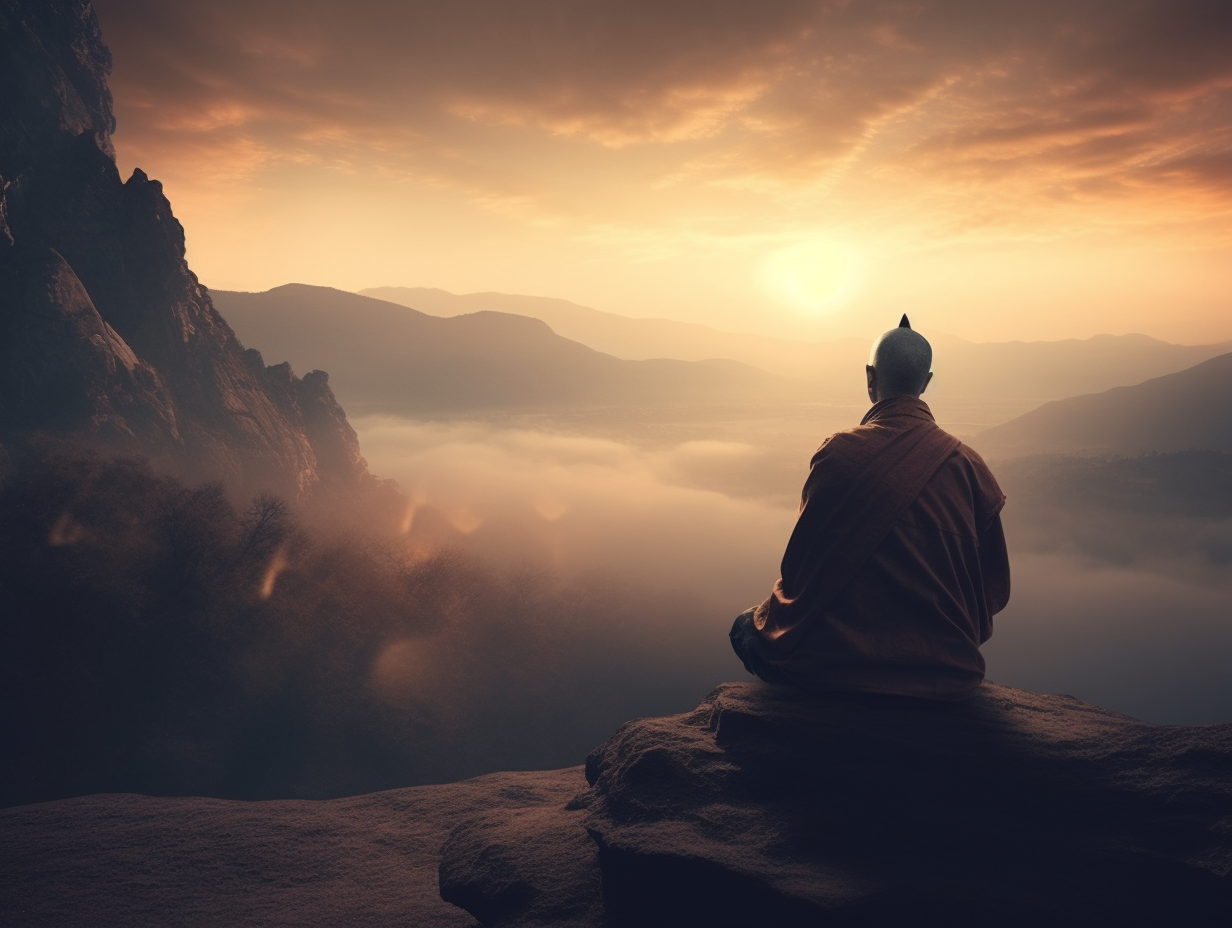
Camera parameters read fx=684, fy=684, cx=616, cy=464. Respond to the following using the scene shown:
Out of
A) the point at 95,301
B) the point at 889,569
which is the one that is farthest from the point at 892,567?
the point at 95,301

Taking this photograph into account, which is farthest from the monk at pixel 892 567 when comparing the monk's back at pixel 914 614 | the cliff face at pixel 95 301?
the cliff face at pixel 95 301

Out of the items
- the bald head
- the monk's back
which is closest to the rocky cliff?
the monk's back

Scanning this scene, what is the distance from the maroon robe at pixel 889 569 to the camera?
5566mm

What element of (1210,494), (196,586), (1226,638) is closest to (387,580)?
(196,586)

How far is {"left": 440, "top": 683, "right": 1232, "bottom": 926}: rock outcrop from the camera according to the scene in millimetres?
4652

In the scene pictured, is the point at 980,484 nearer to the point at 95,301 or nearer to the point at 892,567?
the point at 892,567

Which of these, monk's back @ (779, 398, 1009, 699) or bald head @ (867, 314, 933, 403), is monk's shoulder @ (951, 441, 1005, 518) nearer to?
monk's back @ (779, 398, 1009, 699)

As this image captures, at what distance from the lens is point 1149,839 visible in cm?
474

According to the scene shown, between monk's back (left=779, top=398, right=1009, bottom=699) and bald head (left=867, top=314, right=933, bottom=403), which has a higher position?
bald head (left=867, top=314, right=933, bottom=403)

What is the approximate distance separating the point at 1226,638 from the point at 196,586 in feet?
641

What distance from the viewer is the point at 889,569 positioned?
18.4ft

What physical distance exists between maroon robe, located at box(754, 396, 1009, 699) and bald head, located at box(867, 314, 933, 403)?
0.36 m

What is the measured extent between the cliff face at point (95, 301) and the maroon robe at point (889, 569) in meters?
71.1

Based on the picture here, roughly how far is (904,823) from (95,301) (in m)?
91.9
